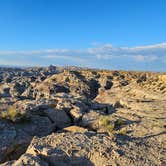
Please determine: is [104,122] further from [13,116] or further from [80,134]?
[80,134]

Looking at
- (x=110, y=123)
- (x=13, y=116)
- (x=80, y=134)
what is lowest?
(x=110, y=123)

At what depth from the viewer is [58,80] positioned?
206 feet

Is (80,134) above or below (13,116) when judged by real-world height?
above

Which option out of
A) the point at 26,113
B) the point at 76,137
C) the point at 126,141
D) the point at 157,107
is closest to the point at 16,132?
the point at 26,113

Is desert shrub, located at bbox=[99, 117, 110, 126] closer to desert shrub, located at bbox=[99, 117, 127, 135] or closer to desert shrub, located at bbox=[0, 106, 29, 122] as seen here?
desert shrub, located at bbox=[99, 117, 127, 135]

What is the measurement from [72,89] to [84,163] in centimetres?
4657

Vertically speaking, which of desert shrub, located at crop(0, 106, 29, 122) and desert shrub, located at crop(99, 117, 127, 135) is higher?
desert shrub, located at crop(0, 106, 29, 122)

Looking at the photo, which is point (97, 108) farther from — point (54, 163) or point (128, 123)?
point (54, 163)

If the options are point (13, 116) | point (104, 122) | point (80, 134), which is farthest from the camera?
point (104, 122)

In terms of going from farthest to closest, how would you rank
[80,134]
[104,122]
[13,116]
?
[104,122] < [13,116] < [80,134]

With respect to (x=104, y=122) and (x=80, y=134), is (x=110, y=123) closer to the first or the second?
(x=104, y=122)

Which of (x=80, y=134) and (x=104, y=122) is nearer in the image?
(x=80, y=134)

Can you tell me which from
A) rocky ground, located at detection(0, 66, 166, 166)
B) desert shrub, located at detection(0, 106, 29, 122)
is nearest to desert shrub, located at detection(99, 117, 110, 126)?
rocky ground, located at detection(0, 66, 166, 166)

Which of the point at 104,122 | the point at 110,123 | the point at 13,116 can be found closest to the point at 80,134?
the point at 104,122
